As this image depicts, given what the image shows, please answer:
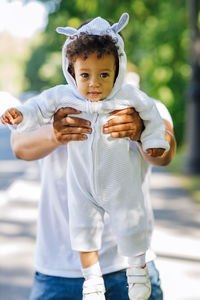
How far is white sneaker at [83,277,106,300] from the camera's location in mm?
1682

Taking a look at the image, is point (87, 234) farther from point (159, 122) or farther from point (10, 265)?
point (10, 265)

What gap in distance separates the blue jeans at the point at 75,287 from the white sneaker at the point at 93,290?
1.28 ft

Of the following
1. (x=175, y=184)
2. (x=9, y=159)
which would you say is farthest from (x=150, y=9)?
(x=9, y=159)

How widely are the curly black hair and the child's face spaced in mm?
14

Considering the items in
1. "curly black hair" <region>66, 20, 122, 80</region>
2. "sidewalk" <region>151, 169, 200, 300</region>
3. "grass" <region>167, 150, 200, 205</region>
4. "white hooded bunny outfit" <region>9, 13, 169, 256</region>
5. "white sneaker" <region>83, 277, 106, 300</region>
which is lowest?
"grass" <region>167, 150, 200, 205</region>

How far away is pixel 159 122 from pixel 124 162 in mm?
193

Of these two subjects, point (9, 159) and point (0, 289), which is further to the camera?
point (9, 159)

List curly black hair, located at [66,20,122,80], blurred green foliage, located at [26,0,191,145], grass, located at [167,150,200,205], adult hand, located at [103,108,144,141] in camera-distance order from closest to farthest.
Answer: curly black hair, located at [66,20,122,80]
adult hand, located at [103,108,144,141]
grass, located at [167,150,200,205]
blurred green foliage, located at [26,0,191,145]

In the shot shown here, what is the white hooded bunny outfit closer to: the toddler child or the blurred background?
the toddler child

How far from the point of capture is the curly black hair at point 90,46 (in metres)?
1.64

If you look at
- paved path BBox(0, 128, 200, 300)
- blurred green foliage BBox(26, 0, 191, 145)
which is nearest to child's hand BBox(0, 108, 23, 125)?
paved path BBox(0, 128, 200, 300)

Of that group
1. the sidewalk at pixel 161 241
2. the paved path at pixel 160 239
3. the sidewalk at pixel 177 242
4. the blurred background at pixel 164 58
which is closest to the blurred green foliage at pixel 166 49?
the blurred background at pixel 164 58

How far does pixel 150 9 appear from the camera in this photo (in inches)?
424

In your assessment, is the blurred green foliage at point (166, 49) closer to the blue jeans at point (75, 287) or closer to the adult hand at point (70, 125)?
the blue jeans at point (75, 287)
